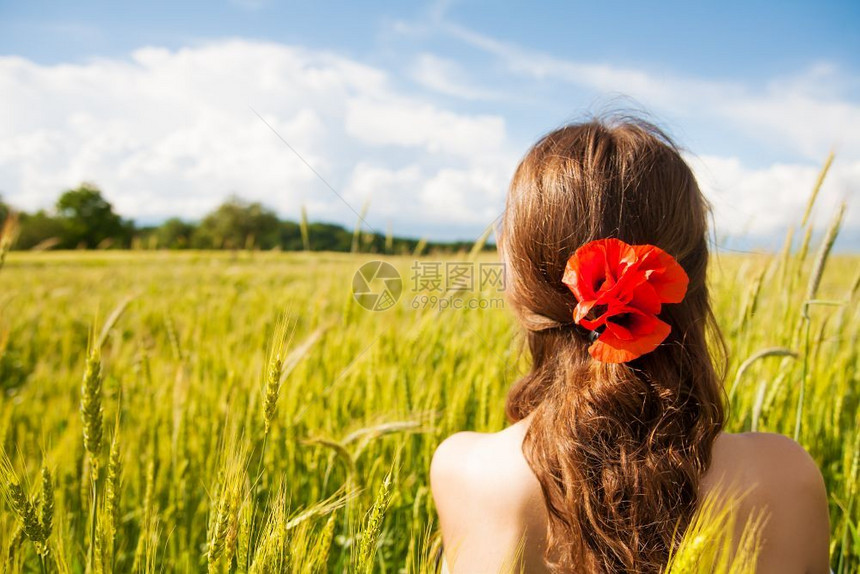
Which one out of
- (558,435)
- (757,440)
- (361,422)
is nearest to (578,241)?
(558,435)

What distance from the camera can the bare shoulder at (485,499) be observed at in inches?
35.2

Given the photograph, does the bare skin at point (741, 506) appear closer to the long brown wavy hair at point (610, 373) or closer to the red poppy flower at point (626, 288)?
the long brown wavy hair at point (610, 373)

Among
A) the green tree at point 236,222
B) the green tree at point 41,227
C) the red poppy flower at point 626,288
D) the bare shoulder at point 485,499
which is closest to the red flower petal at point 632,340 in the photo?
the red poppy flower at point 626,288

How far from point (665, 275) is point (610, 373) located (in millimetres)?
183

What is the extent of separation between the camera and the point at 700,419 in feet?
2.96

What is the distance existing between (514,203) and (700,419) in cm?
50

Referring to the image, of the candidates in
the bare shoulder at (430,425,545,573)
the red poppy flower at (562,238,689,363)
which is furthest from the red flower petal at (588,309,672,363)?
the bare shoulder at (430,425,545,573)

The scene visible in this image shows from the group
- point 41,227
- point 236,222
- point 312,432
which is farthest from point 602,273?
point 236,222

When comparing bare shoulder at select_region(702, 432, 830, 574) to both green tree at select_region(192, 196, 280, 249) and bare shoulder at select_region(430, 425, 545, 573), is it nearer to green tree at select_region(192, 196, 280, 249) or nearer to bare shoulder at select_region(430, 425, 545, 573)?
bare shoulder at select_region(430, 425, 545, 573)

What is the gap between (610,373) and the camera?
34.7 inches

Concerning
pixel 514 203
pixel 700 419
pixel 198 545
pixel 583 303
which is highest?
pixel 514 203

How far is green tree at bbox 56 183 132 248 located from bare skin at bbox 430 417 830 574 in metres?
43.3

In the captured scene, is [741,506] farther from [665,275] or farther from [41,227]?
[41,227]

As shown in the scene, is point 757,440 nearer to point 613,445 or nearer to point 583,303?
point 613,445
